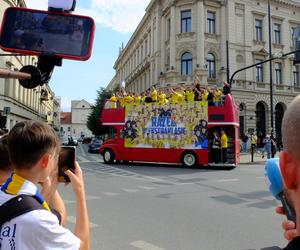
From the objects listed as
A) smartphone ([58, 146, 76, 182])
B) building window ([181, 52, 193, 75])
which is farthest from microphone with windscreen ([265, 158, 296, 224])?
building window ([181, 52, 193, 75])

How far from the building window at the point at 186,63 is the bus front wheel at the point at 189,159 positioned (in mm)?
17336

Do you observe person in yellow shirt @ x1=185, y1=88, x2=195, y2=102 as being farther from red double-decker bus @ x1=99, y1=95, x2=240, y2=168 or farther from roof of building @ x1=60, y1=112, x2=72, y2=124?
roof of building @ x1=60, y1=112, x2=72, y2=124

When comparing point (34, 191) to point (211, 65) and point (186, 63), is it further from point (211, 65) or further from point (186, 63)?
point (211, 65)

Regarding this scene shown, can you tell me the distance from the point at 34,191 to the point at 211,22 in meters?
37.1

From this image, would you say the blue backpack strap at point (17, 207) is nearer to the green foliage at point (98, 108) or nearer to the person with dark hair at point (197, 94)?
the person with dark hair at point (197, 94)

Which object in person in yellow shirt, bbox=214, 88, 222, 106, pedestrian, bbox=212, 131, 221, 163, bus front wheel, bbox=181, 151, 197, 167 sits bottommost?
bus front wheel, bbox=181, 151, 197, 167

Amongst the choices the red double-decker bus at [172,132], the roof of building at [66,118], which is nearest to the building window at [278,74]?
the red double-decker bus at [172,132]

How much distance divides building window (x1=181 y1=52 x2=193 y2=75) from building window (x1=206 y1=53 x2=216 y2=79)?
166 cm

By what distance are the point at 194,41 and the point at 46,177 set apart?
115ft

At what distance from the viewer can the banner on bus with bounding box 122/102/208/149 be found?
19.3m

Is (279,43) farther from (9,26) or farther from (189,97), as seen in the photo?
(9,26)

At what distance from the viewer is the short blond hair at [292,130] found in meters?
1.14

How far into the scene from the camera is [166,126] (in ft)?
66.5

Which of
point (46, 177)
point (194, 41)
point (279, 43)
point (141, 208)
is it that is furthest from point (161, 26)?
point (46, 177)
